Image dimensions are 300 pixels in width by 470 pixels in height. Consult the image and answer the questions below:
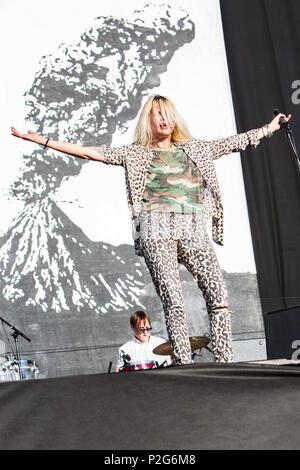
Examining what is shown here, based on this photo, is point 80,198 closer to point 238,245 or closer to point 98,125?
point 98,125

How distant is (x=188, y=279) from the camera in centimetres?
501

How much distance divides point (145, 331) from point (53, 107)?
87.8 inches

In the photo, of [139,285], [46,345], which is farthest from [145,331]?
[46,345]

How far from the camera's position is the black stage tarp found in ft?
2.53

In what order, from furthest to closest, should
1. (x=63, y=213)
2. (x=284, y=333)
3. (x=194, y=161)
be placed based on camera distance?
(x=63, y=213) < (x=284, y=333) < (x=194, y=161)

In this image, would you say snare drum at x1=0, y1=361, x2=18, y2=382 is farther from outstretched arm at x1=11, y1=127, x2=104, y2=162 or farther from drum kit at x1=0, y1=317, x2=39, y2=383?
outstretched arm at x1=11, y1=127, x2=104, y2=162

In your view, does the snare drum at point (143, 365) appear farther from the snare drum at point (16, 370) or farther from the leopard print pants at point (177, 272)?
the leopard print pants at point (177, 272)

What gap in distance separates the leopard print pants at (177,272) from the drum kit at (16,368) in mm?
2229

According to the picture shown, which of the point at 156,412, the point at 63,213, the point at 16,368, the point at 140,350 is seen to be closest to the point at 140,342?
the point at 140,350

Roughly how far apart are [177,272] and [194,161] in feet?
1.68

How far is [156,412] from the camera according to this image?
2.81 feet

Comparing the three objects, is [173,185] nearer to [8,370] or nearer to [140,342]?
[140,342]

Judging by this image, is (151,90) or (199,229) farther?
(151,90)

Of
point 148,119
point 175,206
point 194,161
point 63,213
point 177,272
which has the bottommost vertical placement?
point 177,272
